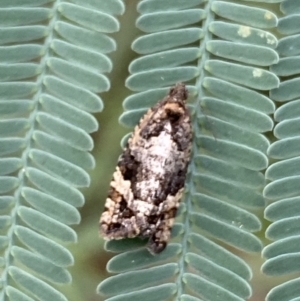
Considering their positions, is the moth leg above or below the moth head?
below

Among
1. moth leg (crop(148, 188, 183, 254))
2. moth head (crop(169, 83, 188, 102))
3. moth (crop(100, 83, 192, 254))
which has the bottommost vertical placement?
moth leg (crop(148, 188, 183, 254))

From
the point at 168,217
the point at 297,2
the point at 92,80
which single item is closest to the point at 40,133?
the point at 92,80

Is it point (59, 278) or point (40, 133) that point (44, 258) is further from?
point (40, 133)

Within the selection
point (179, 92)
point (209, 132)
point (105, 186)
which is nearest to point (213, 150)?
point (209, 132)

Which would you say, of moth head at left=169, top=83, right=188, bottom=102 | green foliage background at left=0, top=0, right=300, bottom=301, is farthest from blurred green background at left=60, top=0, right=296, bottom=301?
moth head at left=169, top=83, right=188, bottom=102

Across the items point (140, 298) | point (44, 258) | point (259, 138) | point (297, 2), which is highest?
point (297, 2)

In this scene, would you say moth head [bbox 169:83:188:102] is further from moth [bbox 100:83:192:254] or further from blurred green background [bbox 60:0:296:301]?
blurred green background [bbox 60:0:296:301]
